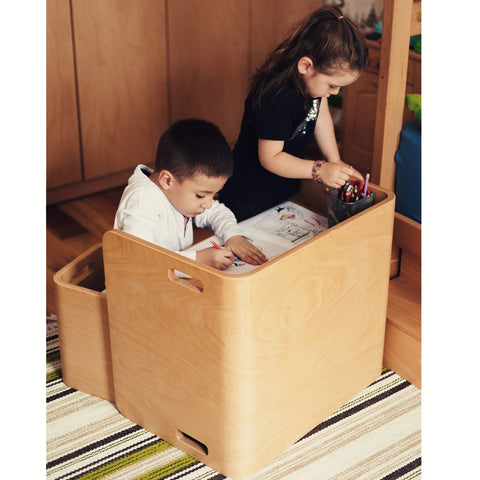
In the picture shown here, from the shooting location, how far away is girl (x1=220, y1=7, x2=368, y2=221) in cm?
138

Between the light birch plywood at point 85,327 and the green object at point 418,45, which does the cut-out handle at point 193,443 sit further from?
the green object at point 418,45

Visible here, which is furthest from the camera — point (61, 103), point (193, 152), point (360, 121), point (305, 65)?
point (360, 121)

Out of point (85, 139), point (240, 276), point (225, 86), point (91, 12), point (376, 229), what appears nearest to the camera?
point (240, 276)

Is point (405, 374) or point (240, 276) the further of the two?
point (405, 374)

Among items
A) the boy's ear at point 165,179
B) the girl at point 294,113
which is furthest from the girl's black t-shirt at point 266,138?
the boy's ear at point 165,179

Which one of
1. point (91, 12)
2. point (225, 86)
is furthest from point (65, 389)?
point (225, 86)

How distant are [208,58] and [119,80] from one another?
0.34m

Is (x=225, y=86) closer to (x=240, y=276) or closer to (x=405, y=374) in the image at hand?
(x=405, y=374)

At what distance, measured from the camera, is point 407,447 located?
1.33 metres

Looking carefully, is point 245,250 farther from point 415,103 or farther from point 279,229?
point 415,103

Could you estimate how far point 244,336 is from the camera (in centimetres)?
108

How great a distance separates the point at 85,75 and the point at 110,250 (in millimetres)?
1093

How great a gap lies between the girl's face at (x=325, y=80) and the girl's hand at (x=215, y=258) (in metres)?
0.41

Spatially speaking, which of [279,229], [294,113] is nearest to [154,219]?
[279,229]
